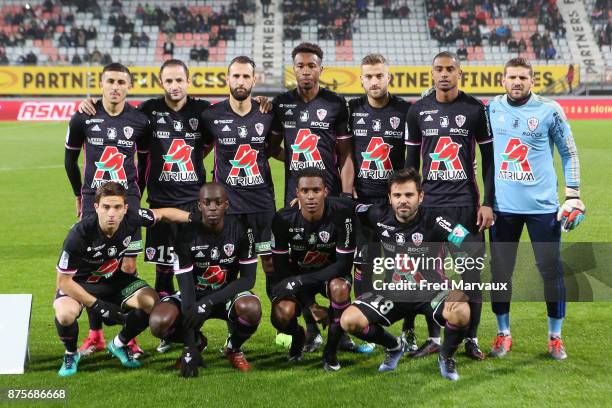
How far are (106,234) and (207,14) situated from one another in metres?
33.9

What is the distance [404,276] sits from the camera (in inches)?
205

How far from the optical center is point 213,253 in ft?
17.1

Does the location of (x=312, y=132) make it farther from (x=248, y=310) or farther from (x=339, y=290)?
(x=248, y=310)

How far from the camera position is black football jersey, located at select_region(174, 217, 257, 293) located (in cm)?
514

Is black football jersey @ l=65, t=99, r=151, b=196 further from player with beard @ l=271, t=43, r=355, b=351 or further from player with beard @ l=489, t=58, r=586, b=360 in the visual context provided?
player with beard @ l=489, t=58, r=586, b=360

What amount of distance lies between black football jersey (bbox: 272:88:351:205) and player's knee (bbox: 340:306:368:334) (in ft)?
3.91

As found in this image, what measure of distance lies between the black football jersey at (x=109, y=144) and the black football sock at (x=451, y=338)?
252 centimetres

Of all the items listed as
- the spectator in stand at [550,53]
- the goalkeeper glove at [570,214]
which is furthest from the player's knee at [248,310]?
the spectator in stand at [550,53]

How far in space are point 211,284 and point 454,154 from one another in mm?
1892

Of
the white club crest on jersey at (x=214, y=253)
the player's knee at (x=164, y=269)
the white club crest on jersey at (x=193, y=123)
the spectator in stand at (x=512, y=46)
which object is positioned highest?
the spectator in stand at (x=512, y=46)

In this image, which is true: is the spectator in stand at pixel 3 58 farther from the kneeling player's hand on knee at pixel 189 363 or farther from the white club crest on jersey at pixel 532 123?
the white club crest on jersey at pixel 532 123

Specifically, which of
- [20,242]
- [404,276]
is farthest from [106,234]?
[20,242]

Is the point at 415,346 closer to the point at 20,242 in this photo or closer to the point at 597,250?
the point at 597,250

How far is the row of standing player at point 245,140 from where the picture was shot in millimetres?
5738
